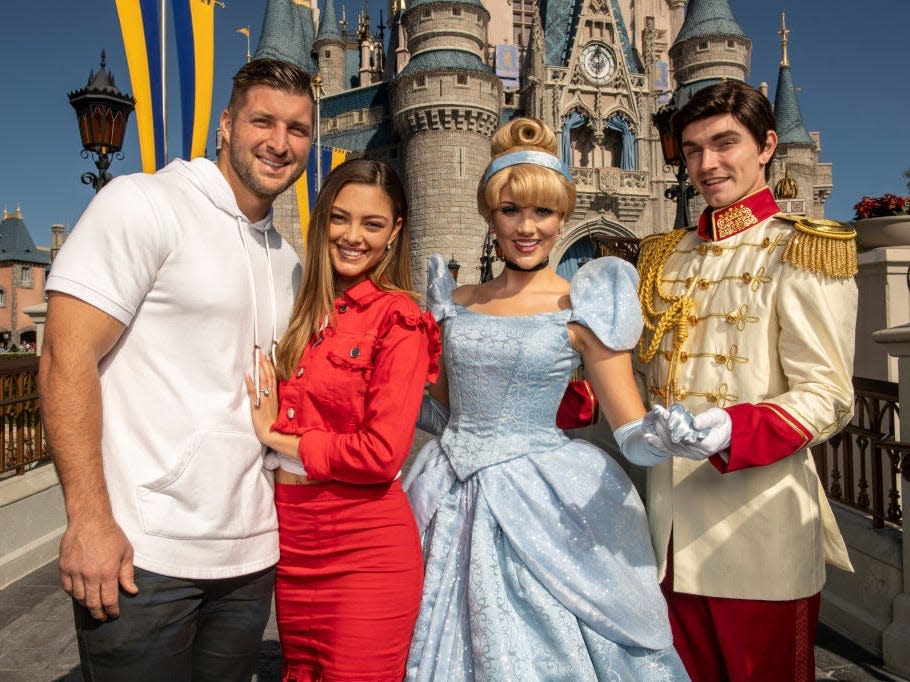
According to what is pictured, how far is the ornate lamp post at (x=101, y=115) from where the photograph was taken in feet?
22.7

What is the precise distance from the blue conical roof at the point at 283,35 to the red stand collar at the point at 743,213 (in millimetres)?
27731

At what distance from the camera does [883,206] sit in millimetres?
4438

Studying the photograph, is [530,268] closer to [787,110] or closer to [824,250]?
[824,250]

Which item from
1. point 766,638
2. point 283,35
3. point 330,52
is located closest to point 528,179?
point 766,638

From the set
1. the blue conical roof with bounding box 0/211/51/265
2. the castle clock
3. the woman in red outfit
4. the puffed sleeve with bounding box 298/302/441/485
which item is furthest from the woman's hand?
the blue conical roof with bounding box 0/211/51/265

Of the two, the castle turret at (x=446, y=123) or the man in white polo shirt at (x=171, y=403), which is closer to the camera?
the man in white polo shirt at (x=171, y=403)

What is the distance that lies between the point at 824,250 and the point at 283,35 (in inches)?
1172

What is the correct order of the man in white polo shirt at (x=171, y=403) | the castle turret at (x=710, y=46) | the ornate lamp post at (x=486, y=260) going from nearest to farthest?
the man in white polo shirt at (x=171, y=403) < the ornate lamp post at (x=486, y=260) < the castle turret at (x=710, y=46)

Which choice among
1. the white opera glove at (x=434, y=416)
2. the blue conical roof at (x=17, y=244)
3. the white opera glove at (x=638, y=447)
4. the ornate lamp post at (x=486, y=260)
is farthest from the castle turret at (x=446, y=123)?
the blue conical roof at (x=17, y=244)

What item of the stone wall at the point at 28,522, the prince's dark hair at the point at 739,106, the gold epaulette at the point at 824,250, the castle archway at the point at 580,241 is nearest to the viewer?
the gold epaulette at the point at 824,250

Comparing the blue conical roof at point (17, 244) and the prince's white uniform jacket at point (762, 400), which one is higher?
the blue conical roof at point (17, 244)

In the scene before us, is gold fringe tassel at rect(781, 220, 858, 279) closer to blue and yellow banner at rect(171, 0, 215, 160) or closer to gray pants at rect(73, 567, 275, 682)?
gray pants at rect(73, 567, 275, 682)

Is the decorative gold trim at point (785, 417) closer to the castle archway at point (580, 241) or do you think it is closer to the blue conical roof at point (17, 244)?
the castle archway at point (580, 241)

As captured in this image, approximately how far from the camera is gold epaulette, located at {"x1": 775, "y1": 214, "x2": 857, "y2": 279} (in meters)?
1.79
